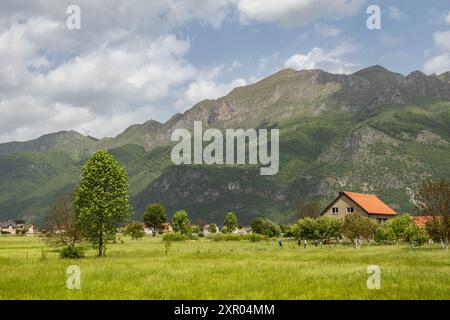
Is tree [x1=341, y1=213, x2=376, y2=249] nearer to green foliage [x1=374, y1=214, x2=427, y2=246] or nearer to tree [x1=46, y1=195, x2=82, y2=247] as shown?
green foliage [x1=374, y1=214, x2=427, y2=246]

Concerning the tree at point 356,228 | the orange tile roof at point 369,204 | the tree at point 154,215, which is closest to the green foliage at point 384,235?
the tree at point 356,228

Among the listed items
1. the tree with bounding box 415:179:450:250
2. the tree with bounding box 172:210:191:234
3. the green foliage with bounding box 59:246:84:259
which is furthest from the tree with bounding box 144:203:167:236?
the green foliage with bounding box 59:246:84:259

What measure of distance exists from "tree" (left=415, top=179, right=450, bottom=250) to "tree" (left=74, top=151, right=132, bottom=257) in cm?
4212

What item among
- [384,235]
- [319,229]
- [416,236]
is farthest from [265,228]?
[416,236]

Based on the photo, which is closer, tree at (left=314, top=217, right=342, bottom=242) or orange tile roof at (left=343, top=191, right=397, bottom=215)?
tree at (left=314, top=217, right=342, bottom=242)

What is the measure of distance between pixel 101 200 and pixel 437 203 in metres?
46.6

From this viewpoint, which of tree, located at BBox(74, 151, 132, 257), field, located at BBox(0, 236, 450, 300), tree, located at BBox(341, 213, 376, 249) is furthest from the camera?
tree, located at BBox(341, 213, 376, 249)

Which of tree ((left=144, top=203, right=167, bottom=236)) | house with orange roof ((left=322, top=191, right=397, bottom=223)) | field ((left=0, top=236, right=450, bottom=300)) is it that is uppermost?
house with orange roof ((left=322, top=191, right=397, bottom=223))

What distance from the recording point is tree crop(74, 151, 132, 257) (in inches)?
2206

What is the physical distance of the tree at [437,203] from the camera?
6525 cm

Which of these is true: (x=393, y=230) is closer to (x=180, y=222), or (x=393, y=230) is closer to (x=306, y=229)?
(x=306, y=229)
